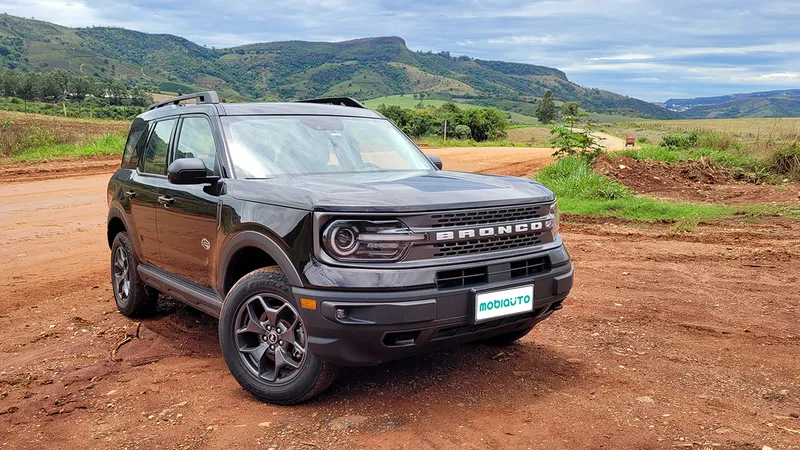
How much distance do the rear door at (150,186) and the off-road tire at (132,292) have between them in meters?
0.26

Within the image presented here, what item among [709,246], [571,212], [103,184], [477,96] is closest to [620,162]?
[571,212]

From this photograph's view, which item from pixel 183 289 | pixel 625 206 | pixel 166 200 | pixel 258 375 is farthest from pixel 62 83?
pixel 258 375

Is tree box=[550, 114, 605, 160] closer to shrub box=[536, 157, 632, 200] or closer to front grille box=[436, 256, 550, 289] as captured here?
shrub box=[536, 157, 632, 200]

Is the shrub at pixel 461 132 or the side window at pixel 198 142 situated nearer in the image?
the side window at pixel 198 142

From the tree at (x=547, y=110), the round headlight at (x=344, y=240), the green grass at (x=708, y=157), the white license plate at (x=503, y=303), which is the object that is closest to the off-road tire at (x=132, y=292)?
the round headlight at (x=344, y=240)

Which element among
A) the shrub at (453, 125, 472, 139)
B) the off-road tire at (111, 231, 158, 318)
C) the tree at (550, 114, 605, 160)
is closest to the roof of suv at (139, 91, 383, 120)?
the off-road tire at (111, 231, 158, 318)

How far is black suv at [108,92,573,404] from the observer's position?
3535mm

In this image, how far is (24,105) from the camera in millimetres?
72812

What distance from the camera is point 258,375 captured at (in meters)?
3.99

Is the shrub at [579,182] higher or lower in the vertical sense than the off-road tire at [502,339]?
A: higher

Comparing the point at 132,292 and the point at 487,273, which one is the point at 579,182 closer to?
the point at 132,292

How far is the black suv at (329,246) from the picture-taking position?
3535 millimetres

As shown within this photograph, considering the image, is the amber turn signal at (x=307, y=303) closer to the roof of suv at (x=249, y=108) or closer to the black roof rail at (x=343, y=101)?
the roof of suv at (x=249, y=108)

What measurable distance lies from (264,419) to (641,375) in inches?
96.7
